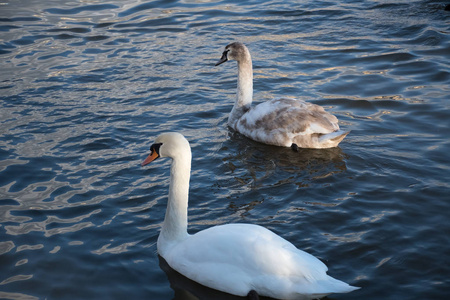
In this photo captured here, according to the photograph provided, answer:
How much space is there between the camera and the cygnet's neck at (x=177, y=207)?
567cm

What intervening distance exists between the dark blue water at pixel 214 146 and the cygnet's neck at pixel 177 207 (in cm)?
28

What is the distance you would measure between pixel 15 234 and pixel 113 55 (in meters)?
6.66

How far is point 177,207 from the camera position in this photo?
571cm

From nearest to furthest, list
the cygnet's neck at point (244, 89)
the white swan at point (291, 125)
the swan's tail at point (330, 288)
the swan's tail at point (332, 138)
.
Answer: the swan's tail at point (330, 288) → the swan's tail at point (332, 138) → the white swan at point (291, 125) → the cygnet's neck at point (244, 89)

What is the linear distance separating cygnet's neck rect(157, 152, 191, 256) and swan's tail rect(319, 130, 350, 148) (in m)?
2.87

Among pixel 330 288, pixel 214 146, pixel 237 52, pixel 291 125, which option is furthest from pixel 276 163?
pixel 330 288

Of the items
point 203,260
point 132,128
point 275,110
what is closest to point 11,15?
point 132,128

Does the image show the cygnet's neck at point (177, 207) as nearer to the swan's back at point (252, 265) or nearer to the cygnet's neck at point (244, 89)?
the swan's back at point (252, 265)

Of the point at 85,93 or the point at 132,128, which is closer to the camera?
the point at 132,128

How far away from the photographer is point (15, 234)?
6336 millimetres

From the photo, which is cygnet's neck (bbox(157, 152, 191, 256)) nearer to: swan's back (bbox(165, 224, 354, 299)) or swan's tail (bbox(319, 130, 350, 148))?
swan's back (bbox(165, 224, 354, 299))

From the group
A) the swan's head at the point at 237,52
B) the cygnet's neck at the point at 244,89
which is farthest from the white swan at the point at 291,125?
the swan's head at the point at 237,52

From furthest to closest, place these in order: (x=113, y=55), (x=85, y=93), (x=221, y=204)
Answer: (x=113, y=55), (x=85, y=93), (x=221, y=204)

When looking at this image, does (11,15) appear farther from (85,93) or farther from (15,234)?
(15,234)
